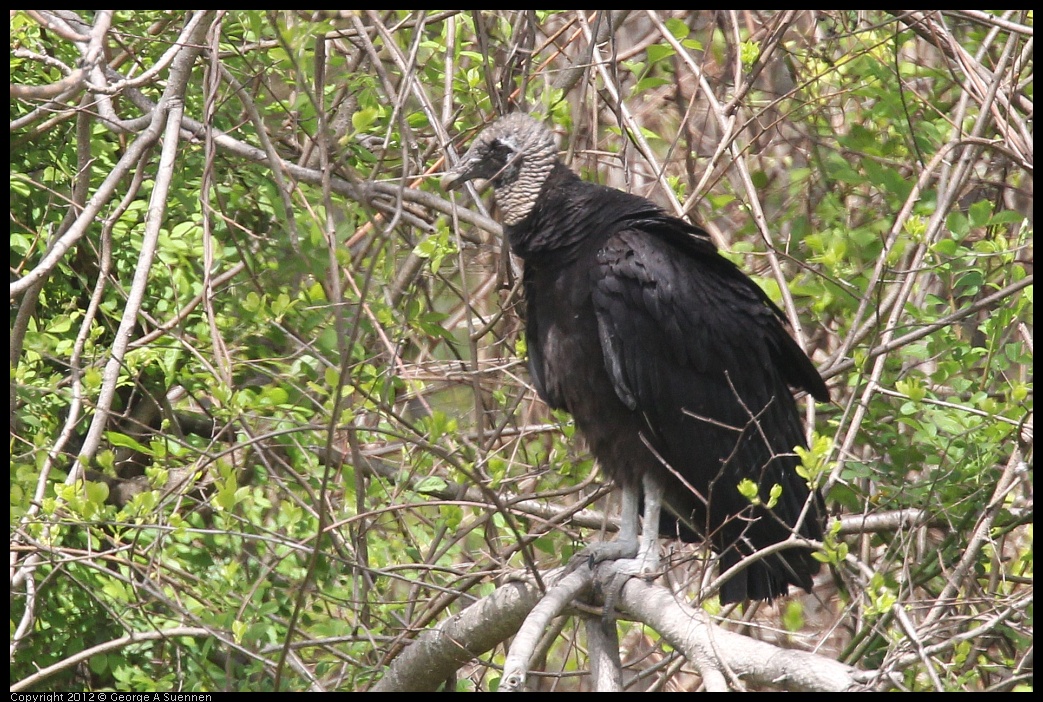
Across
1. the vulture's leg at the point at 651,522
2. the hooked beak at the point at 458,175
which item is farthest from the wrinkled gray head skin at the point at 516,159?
the vulture's leg at the point at 651,522

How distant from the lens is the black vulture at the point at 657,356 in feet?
10.0

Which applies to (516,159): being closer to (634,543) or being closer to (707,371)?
(707,371)

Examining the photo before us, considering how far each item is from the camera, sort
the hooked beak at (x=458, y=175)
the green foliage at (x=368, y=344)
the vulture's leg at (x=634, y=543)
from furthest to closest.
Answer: the hooked beak at (x=458, y=175) < the vulture's leg at (x=634, y=543) < the green foliage at (x=368, y=344)

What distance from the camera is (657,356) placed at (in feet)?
10.1

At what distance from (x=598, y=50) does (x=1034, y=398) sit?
1.82 meters

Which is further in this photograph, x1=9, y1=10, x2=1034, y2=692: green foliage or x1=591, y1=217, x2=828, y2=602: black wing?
x1=591, y1=217, x2=828, y2=602: black wing

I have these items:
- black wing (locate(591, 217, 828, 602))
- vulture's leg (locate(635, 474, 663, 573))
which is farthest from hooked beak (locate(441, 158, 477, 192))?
→ vulture's leg (locate(635, 474, 663, 573))

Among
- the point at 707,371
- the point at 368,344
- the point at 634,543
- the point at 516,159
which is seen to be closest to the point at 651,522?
the point at 634,543

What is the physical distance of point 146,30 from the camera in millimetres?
3533

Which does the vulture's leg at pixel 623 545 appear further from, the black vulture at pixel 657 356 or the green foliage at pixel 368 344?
the green foliage at pixel 368 344

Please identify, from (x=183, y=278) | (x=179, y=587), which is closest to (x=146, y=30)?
(x=183, y=278)

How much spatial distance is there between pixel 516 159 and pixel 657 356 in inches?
28.6

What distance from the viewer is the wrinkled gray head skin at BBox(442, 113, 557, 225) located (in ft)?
10.5

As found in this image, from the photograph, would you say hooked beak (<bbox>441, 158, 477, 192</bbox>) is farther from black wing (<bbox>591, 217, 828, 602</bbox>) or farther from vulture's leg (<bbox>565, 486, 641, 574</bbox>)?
vulture's leg (<bbox>565, 486, 641, 574</bbox>)
